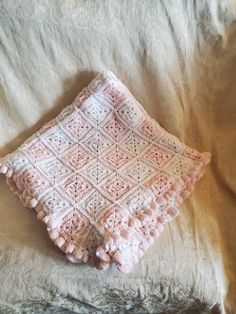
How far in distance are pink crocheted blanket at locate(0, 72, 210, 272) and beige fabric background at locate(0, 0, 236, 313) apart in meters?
0.04

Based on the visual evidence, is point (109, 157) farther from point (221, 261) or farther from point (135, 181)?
point (221, 261)

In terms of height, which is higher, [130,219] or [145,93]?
[145,93]

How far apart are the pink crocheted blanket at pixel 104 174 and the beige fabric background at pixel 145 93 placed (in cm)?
4

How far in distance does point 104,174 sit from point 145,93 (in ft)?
0.94

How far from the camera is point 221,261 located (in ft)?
3.13

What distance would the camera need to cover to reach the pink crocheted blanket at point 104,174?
93 cm

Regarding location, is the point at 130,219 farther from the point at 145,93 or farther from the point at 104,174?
the point at 145,93

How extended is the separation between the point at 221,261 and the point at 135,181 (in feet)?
0.97

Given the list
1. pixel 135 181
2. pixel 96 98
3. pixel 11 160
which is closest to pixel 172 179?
pixel 135 181

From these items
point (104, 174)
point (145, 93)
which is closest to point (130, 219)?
point (104, 174)

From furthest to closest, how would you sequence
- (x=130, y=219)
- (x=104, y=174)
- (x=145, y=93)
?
(x=145, y=93) < (x=104, y=174) < (x=130, y=219)

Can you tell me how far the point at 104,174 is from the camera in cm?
107

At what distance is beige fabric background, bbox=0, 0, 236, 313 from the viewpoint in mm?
935

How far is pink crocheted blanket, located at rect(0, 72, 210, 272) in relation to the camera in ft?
3.06
